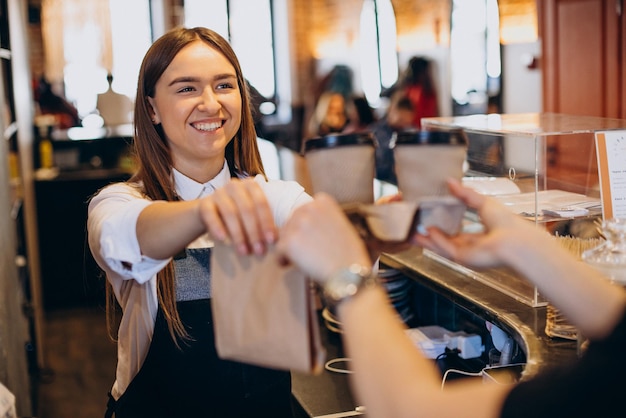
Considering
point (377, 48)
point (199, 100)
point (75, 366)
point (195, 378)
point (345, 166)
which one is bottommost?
point (75, 366)

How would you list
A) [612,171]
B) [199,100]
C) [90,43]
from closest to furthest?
[199,100]
[612,171]
[90,43]

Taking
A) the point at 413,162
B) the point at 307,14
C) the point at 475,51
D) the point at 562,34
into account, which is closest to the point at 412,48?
the point at 475,51

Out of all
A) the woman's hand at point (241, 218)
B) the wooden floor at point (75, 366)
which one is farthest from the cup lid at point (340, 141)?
the wooden floor at point (75, 366)

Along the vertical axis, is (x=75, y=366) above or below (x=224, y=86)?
below

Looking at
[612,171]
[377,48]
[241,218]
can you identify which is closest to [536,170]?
[612,171]

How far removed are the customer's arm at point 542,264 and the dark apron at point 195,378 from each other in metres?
0.86

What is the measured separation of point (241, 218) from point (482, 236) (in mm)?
322

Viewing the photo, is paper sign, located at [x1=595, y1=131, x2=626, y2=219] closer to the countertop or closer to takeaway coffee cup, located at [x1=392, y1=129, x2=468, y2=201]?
the countertop

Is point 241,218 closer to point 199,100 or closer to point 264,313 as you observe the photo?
point 264,313

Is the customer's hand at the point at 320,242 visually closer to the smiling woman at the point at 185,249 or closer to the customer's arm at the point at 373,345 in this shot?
the customer's arm at the point at 373,345

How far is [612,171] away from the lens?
2.08 m

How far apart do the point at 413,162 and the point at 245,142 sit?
84 centimetres

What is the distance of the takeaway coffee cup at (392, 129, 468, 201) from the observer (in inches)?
42.5

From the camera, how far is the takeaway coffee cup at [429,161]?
1079mm
